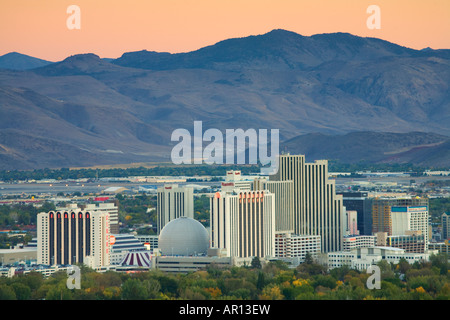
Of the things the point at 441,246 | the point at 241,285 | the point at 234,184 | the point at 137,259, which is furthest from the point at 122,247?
the point at 241,285

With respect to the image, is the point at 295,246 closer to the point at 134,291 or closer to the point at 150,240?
the point at 150,240

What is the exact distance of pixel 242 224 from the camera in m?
91.2

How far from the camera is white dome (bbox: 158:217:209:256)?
8956 centimetres

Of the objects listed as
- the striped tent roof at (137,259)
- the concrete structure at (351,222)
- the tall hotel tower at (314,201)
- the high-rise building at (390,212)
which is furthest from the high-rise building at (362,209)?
the striped tent roof at (137,259)

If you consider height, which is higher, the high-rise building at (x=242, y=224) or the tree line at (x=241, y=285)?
the high-rise building at (x=242, y=224)

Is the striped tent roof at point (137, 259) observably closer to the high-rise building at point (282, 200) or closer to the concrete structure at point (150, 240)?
the concrete structure at point (150, 240)

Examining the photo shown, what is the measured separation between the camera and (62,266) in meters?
85.1

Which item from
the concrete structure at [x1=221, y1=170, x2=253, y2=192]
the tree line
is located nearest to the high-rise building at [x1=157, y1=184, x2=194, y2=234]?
the concrete structure at [x1=221, y1=170, x2=253, y2=192]

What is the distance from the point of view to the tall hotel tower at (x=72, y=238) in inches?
3506

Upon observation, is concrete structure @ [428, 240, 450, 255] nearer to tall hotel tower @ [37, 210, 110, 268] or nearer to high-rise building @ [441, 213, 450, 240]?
high-rise building @ [441, 213, 450, 240]

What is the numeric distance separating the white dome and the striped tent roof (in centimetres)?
249

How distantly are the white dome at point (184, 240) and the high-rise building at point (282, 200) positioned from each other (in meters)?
9.74
